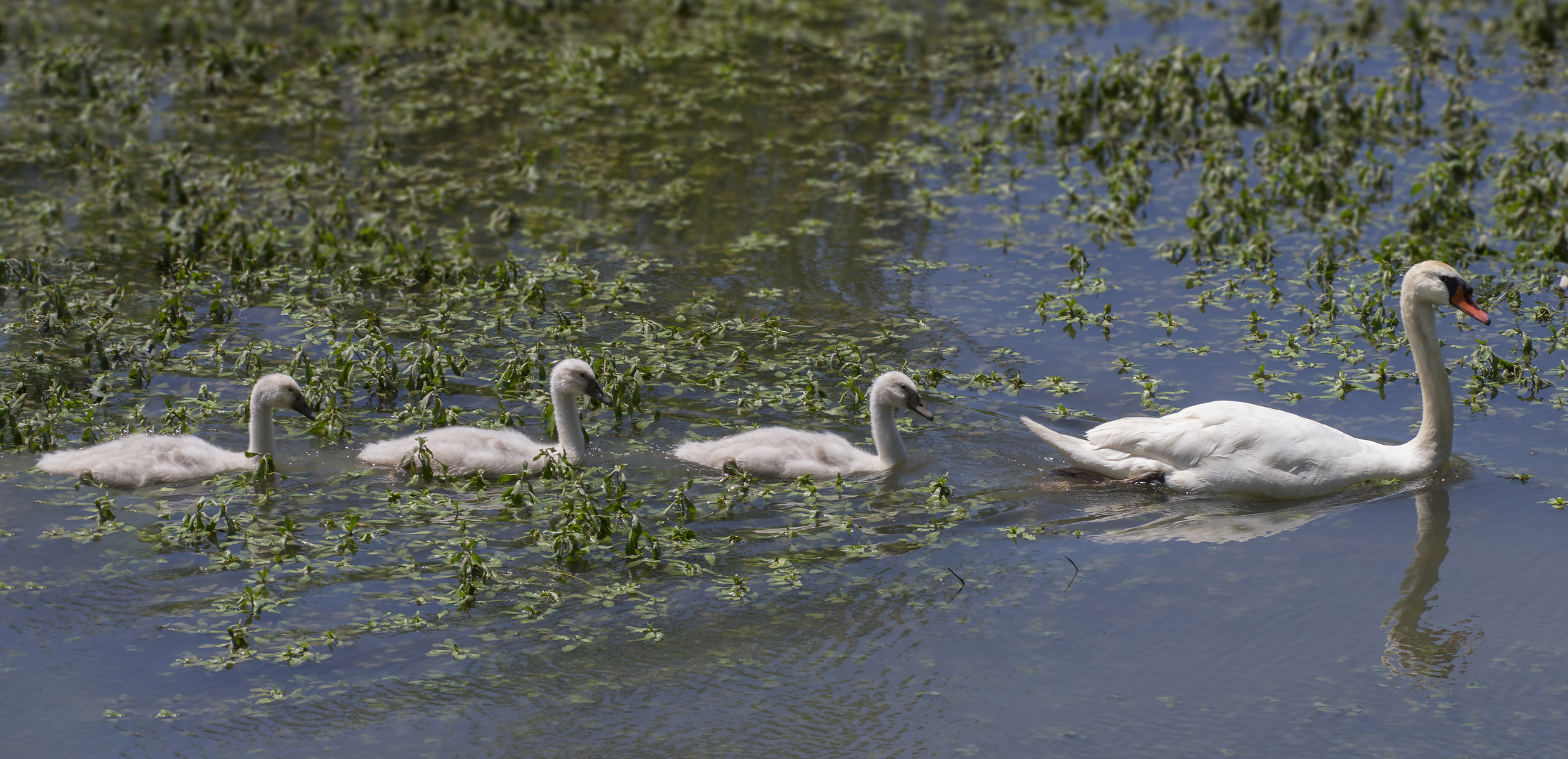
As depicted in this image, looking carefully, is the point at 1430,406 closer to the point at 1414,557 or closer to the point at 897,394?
the point at 1414,557

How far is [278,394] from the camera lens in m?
8.54

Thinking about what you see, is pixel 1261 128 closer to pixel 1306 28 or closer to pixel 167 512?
pixel 1306 28

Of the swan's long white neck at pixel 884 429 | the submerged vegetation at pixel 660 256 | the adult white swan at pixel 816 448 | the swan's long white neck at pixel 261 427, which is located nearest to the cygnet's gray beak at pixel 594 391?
the submerged vegetation at pixel 660 256

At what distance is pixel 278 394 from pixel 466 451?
3.77 ft

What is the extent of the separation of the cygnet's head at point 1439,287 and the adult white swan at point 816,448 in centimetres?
294

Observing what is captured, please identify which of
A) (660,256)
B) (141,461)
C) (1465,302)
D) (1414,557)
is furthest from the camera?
(660,256)

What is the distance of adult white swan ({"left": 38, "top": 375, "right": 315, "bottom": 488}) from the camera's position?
27.0ft

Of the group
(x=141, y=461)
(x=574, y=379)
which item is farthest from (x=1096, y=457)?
(x=141, y=461)

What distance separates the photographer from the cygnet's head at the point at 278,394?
8.46 metres

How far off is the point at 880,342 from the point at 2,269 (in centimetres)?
630

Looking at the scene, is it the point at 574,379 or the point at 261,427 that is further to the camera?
the point at 574,379

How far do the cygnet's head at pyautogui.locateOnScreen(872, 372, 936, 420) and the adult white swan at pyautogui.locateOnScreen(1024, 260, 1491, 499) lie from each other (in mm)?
627

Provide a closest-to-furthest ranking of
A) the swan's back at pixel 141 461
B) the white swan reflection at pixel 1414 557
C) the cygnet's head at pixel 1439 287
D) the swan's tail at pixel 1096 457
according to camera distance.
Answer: the white swan reflection at pixel 1414 557
the swan's back at pixel 141 461
the swan's tail at pixel 1096 457
the cygnet's head at pixel 1439 287

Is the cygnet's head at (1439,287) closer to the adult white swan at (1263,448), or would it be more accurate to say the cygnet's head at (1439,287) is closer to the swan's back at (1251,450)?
the adult white swan at (1263,448)
